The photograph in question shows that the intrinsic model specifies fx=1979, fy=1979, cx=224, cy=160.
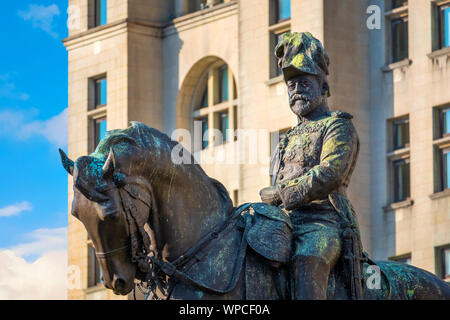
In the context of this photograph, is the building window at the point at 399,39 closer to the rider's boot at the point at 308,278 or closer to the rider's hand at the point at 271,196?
the rider's hand at the point at 271,196

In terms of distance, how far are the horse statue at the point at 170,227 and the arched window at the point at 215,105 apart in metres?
40.9

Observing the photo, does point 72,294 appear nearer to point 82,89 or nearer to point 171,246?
point 82,89

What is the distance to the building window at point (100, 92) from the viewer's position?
212 ft

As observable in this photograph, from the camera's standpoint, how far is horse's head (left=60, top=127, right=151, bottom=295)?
1878 centimetres

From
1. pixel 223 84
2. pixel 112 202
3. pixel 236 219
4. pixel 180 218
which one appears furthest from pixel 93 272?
pixel 112 202

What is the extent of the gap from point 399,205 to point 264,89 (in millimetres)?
5750

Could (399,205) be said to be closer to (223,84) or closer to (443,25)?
(443,25)

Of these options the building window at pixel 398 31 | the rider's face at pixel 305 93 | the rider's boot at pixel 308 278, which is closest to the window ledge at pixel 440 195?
the building window at pixel 398 31

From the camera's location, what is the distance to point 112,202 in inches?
742

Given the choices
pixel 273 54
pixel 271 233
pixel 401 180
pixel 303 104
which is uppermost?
pixel 273 54

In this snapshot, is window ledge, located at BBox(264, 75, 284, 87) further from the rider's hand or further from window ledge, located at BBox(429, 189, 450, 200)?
the rider's hand

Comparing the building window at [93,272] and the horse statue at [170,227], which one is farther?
the building window at [93,272]

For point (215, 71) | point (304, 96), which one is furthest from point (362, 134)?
point (304, 96)
